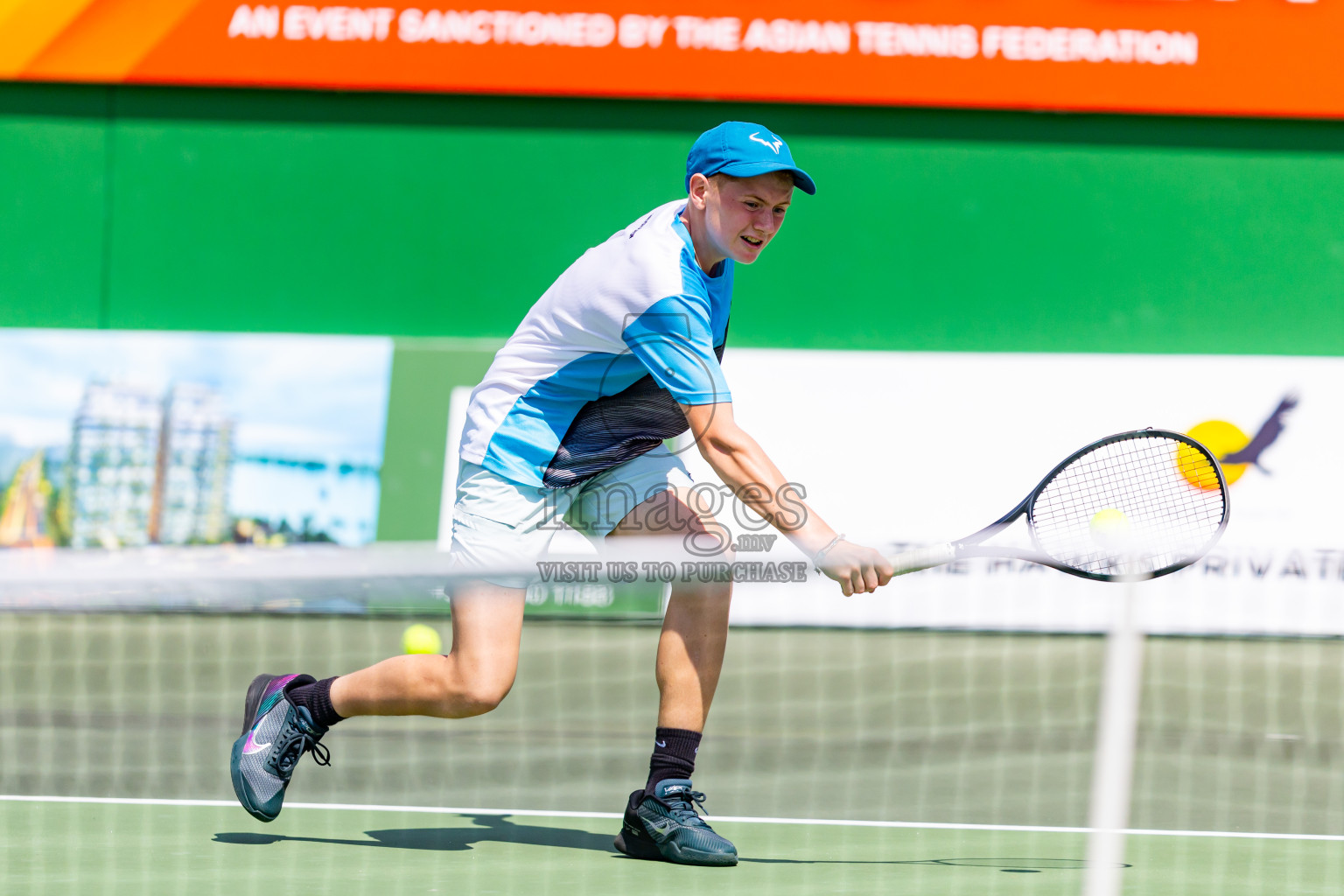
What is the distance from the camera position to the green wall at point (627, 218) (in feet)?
28.0

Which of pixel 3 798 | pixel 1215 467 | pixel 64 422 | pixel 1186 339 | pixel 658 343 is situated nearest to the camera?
pixel 658 343

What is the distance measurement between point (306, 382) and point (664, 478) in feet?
15.9

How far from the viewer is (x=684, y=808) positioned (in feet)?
10.6

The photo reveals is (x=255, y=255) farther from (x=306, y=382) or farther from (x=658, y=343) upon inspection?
(x=658, y=343)

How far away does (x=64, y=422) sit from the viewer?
300 inches

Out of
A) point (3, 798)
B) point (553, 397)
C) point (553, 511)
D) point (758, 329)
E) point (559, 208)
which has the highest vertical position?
point (559, 208)

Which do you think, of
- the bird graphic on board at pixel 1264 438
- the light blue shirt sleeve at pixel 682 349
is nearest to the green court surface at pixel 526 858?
the light blue shirt sleeve at pixel 682 349

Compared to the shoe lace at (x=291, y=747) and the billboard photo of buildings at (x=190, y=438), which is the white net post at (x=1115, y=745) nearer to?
the shoe lace at (x=291, y=747)

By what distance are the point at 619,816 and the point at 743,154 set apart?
6.07ft

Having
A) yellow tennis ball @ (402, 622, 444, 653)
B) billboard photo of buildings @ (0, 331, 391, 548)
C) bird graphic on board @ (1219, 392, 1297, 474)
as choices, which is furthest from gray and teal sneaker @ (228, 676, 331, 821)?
bird graphic on board @ (1219, 392, 1297, 474)

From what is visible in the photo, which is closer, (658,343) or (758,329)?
(658,343)

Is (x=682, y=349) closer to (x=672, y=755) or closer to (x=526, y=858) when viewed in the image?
(x=672, y=755)

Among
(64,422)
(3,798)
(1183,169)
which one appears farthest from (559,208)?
(3,798)

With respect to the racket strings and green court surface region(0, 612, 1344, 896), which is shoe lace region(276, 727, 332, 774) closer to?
green court surface region(0, 612, 1344, 896)
